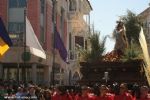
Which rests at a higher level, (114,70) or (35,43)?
(35,43)

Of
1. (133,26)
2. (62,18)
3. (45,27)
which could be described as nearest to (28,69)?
(45,27)

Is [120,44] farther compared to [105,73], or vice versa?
[120,44]

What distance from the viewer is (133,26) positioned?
14.1m

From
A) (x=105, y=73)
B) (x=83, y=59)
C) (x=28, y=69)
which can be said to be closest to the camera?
(x=105, y=73)

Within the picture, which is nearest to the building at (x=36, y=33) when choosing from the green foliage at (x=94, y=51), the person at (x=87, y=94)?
the green foliage at (x=94, y=51)

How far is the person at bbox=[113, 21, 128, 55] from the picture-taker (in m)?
13.7

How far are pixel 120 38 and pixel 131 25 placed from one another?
47cm

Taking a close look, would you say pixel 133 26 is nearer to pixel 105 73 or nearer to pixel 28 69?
pixel 105 73

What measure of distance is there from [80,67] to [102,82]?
763 millimetres

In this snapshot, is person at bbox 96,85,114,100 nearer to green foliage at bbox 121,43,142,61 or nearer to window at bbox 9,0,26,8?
green foliage at bbox 121,43,142,61

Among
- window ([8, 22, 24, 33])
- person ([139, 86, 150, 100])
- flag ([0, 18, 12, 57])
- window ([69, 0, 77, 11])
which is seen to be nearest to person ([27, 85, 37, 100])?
flag ([0, 18, 12, 57])

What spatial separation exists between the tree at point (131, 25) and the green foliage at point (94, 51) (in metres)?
1.04

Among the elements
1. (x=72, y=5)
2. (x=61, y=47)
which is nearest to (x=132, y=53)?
(x=61, y=47)

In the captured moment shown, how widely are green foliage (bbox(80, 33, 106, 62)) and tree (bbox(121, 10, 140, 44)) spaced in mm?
1042
